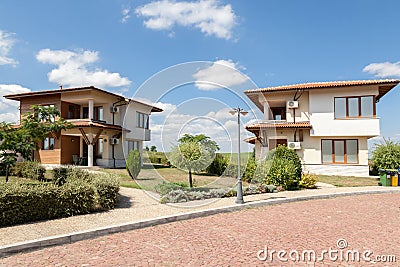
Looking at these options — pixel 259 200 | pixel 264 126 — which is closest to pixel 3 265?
pixel 259 200

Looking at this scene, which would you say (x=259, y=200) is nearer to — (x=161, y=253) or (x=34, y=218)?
(x=161, y=253)

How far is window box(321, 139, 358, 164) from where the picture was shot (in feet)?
68.3

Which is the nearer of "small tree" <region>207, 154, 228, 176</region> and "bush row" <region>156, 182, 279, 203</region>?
"bush row" <region>156, 182, 279, 203</region>

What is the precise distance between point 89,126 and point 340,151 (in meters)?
18.9

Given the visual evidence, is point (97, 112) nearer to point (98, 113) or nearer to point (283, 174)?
point (98, 113)

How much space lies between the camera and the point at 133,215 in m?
7.60

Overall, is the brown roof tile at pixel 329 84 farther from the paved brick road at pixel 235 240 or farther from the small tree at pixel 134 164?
the paved brick road at pixel 235 240

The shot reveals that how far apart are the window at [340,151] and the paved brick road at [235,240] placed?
42.6ft

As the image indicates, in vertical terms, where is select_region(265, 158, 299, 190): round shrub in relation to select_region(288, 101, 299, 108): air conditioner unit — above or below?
below

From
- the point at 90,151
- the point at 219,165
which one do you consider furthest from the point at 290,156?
the point at 90,151

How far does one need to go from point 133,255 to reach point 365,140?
20340mm

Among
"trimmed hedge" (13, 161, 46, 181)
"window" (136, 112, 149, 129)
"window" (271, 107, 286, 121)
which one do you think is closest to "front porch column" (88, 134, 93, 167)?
"window" (136, 112, 149, 129)

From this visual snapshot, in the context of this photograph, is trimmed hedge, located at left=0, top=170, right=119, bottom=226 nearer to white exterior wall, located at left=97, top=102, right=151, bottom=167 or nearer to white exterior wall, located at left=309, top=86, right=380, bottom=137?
white exterior wall, located at left=309, top=86, right=380, bottom=137

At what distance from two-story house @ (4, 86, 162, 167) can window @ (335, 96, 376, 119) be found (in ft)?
48.1
